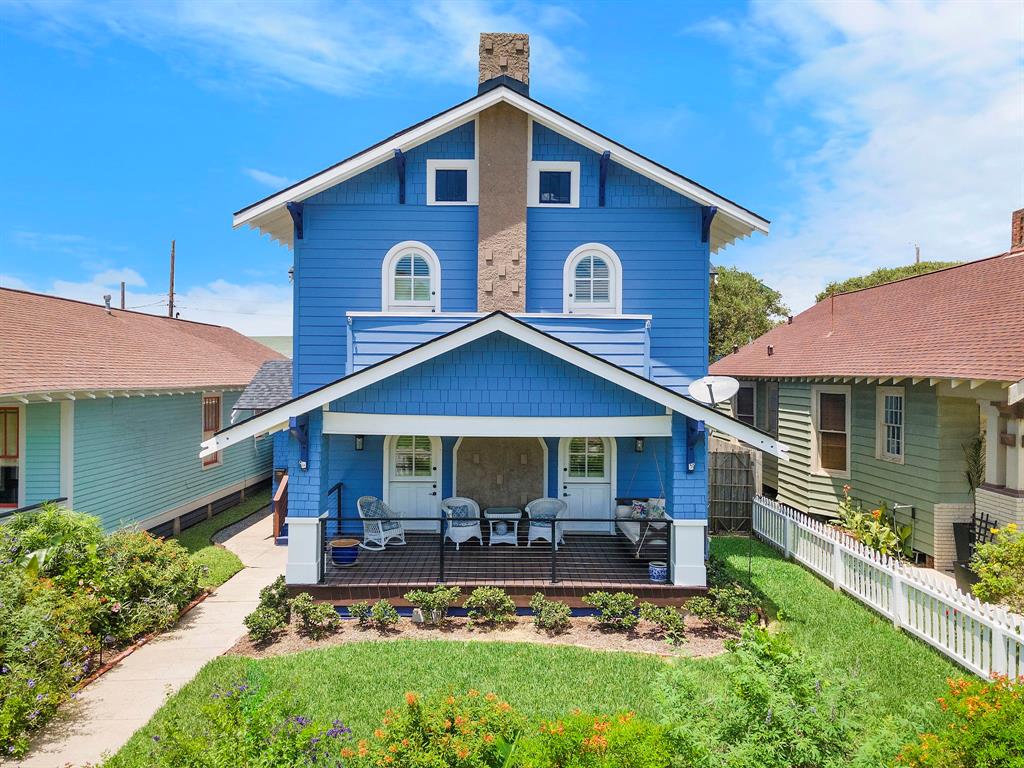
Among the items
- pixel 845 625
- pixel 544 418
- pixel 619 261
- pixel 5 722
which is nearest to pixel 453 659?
pixel 544 418

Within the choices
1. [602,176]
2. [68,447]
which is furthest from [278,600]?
[602,176]

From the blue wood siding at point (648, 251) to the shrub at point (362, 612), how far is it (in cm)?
657

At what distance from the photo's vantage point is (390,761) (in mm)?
4258

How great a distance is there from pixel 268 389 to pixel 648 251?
34.9 ft

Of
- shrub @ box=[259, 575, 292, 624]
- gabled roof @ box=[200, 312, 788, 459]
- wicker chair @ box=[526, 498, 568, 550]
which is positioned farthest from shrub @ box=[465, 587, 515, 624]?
gabled roof @ box=[200, 312, 788, 459]

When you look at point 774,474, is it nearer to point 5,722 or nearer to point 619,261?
point 619,261

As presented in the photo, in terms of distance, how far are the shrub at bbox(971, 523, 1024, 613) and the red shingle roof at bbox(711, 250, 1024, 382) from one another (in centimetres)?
267

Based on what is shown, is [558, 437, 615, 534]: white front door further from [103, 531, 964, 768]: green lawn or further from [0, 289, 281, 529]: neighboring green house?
[0, 289, 281, 529]: neighboring green house

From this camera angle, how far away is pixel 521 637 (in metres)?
8.20

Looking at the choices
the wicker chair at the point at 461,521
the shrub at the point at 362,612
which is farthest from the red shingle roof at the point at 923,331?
the shrub at the point at 362,612

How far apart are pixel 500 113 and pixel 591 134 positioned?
1919 millimetres

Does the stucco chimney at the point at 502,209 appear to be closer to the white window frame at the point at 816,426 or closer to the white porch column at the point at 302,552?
the white porch column at the point at 302,552

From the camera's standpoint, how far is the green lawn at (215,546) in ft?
35.9

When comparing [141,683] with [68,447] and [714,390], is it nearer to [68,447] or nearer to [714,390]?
[68,447]
